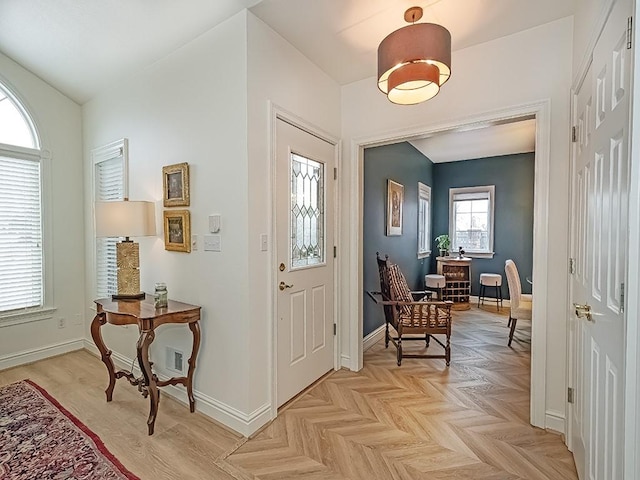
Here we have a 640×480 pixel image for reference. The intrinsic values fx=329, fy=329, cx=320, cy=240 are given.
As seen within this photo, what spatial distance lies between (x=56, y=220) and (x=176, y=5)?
105 inches

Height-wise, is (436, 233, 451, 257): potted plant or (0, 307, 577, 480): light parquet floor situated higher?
(436, 233, 451, 257): potted plant

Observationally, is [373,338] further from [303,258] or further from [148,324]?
[148,324]

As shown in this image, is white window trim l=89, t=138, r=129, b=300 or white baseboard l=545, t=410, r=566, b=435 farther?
white window trim l=89, t=138, r=129, b=300

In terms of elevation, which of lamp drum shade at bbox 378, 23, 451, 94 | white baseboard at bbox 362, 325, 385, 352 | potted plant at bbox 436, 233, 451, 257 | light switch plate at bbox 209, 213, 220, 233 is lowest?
white baseboard at bbox 362, 325, 385, 352

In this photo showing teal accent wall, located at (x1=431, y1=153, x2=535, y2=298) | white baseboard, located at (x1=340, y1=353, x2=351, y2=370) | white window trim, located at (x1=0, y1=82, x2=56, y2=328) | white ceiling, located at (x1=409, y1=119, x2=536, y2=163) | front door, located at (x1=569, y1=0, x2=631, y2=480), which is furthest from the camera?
teal accent wall, located at (x1=431, y1=153, x2=535, y2=298)

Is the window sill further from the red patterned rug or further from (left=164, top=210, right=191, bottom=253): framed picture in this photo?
(left=164, top=210, right=191, bottom=253): framed picture

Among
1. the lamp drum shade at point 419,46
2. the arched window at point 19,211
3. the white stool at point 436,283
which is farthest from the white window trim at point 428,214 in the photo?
the arched window at point 19,211

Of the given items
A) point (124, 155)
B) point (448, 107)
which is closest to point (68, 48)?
point (124, 155)

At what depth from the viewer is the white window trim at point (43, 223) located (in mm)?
3232

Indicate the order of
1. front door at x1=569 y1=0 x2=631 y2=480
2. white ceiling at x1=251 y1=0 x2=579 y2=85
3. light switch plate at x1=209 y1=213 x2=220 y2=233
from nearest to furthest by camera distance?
front door at x1=569 y1=0 x2=631 y2=480 < white ceiling at x1=251 y1=0 x2=579 y2=85 < light switch plate at x1=209 y1=213 x2=220 y2=233

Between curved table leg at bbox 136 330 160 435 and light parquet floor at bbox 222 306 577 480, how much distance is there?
1.97 ft

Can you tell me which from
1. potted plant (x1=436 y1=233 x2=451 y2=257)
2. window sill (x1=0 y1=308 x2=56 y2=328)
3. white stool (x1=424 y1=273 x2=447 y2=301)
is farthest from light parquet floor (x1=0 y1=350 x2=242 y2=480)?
potted plant (x1=436 y1=233 x2=451 y2=257)

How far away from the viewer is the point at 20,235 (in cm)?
Answer: 326

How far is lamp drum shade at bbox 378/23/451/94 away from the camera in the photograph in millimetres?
1637
